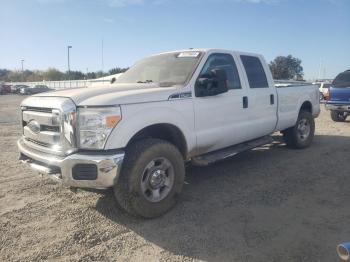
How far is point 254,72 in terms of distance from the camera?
6102mm

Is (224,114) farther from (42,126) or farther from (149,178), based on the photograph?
(42,126)

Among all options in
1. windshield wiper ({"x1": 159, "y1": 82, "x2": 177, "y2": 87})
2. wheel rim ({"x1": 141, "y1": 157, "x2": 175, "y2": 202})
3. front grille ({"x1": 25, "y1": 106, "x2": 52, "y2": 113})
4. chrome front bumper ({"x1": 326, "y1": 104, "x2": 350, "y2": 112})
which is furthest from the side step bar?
chrome front bumper ({"x1": 326, "y1": 104, "x2": 350, "y2": 112})

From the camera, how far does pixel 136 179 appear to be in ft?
12.8

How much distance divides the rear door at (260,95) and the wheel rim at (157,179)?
6.80ft

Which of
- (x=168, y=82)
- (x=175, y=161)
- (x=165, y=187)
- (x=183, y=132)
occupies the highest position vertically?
(x=168, y=82)

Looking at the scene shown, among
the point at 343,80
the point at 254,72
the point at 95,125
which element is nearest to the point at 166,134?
the point at 95,125

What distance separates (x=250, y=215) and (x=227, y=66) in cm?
240

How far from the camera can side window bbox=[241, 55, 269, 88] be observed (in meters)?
5.91

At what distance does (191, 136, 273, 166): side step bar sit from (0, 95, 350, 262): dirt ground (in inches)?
18.8

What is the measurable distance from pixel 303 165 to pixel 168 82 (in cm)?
317

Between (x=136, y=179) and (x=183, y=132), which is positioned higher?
(x=183, y=132)

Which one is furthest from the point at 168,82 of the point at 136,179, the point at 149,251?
the point at 149,251

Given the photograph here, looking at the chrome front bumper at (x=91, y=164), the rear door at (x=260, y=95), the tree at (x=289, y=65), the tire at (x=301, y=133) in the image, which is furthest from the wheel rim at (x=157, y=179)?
the tree at (x=289, y=65)

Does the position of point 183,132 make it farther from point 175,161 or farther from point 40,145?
point 40,145
